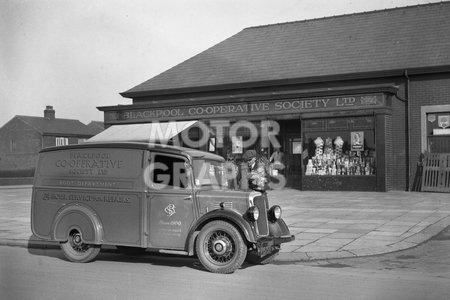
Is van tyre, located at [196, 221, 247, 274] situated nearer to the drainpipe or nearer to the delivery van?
the delivery van

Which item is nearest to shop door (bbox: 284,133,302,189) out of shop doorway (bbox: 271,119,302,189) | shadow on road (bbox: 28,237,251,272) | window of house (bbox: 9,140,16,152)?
shop doorway (bbox: 271,119,302,189)

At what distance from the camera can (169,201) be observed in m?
7.97

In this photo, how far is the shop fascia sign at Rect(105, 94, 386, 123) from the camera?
20.5 metres

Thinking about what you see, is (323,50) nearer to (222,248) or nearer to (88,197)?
(88,197)

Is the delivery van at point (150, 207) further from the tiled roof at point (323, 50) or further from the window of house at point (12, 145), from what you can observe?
the window of house at point (12, 145)

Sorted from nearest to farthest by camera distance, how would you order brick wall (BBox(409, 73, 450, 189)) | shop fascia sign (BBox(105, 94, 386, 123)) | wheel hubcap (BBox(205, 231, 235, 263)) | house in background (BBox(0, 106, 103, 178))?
wheel hubcap (BBox(205, 231, 235, 263)) < brick wall (BBox(409, 73, 450, 189)) < shop fascia sign (BBox(105, 94, 386, 123)) < house in background (BBox(0, 106, 103, 178))

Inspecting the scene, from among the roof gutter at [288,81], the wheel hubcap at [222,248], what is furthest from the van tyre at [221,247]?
the roof gutter at [288,81]

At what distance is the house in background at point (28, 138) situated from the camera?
187 ft

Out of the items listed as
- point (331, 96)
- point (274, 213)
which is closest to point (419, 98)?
point (331, 96)

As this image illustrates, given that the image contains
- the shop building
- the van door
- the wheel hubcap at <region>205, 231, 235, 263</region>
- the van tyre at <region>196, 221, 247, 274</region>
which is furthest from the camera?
→ the shop building

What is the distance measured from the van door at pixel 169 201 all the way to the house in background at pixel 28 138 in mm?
50632

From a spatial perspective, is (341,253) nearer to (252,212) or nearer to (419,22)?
(252,212)

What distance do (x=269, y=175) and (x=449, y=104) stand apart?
7436 millimetres

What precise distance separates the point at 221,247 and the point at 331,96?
14360 millimetres
